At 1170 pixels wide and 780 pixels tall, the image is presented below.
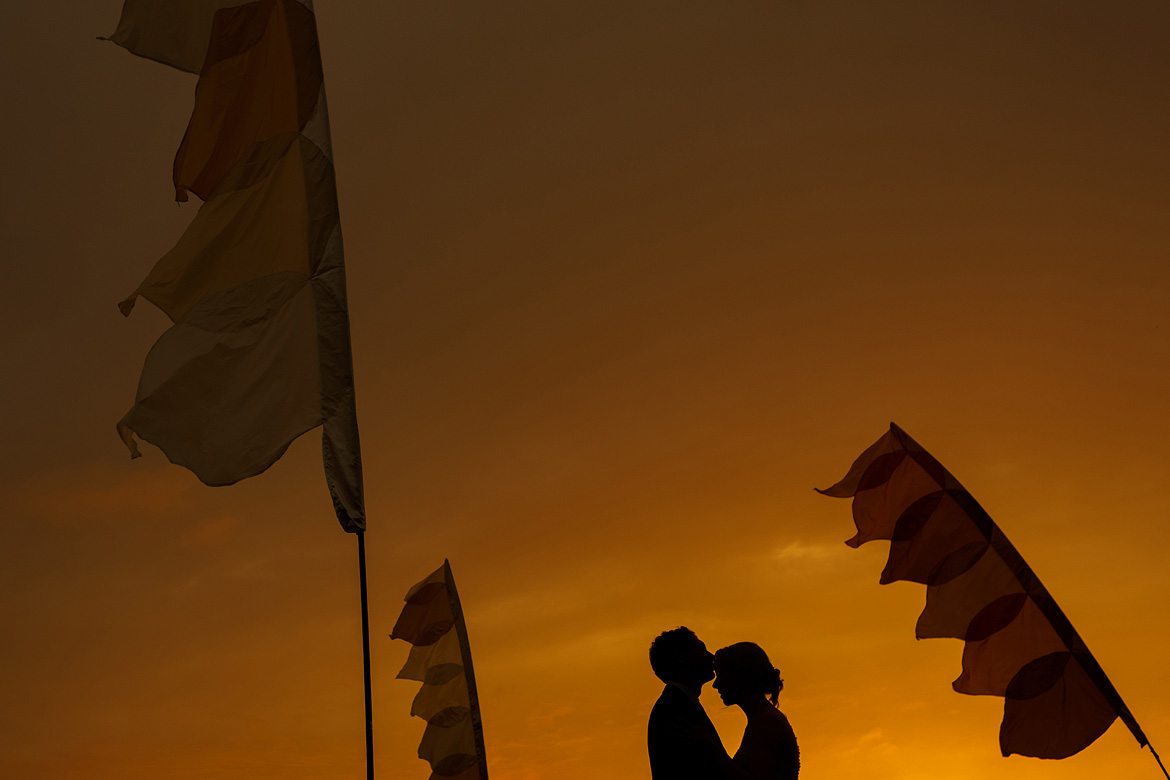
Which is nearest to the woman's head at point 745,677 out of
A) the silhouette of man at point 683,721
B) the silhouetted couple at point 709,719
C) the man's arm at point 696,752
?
the silhouetted couple at point 709,719

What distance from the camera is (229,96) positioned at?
6.44 m

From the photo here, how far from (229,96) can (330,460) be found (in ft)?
9.35

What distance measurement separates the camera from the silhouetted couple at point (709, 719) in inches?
188

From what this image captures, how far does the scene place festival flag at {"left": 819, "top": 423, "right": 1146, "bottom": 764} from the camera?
789cm

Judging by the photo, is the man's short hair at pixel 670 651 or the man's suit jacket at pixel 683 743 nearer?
the man's suit jacket at pixel 683 743

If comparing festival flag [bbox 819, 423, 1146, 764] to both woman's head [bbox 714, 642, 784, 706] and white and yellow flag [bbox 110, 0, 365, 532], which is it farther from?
white and yellow flag [bbox 110, 0, 365, 532]

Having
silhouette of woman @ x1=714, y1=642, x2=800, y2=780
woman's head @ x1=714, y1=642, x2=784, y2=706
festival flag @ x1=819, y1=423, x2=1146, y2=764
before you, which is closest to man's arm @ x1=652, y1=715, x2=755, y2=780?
silhouette of woman @ x1=714, y1=642, x2=800, y2=780

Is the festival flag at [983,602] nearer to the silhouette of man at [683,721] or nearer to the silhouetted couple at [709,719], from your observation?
the silhouetted couple at [709,719]

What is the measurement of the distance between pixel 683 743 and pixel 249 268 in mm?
3914

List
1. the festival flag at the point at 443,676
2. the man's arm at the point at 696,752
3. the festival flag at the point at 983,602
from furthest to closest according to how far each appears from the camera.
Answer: the festival flag at the point at 443,676 < the festival flag at the point at 983,602 < the man's arm at the point at 696,752

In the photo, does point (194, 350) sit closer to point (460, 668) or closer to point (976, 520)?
point (976, 520)

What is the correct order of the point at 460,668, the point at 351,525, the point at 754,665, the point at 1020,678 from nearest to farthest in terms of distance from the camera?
the point at 351,525
the point at 754,665
the point at 1020,678
the point at 460,668

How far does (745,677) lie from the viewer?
18.2 ft

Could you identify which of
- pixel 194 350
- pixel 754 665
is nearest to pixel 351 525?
pixel 194 350
